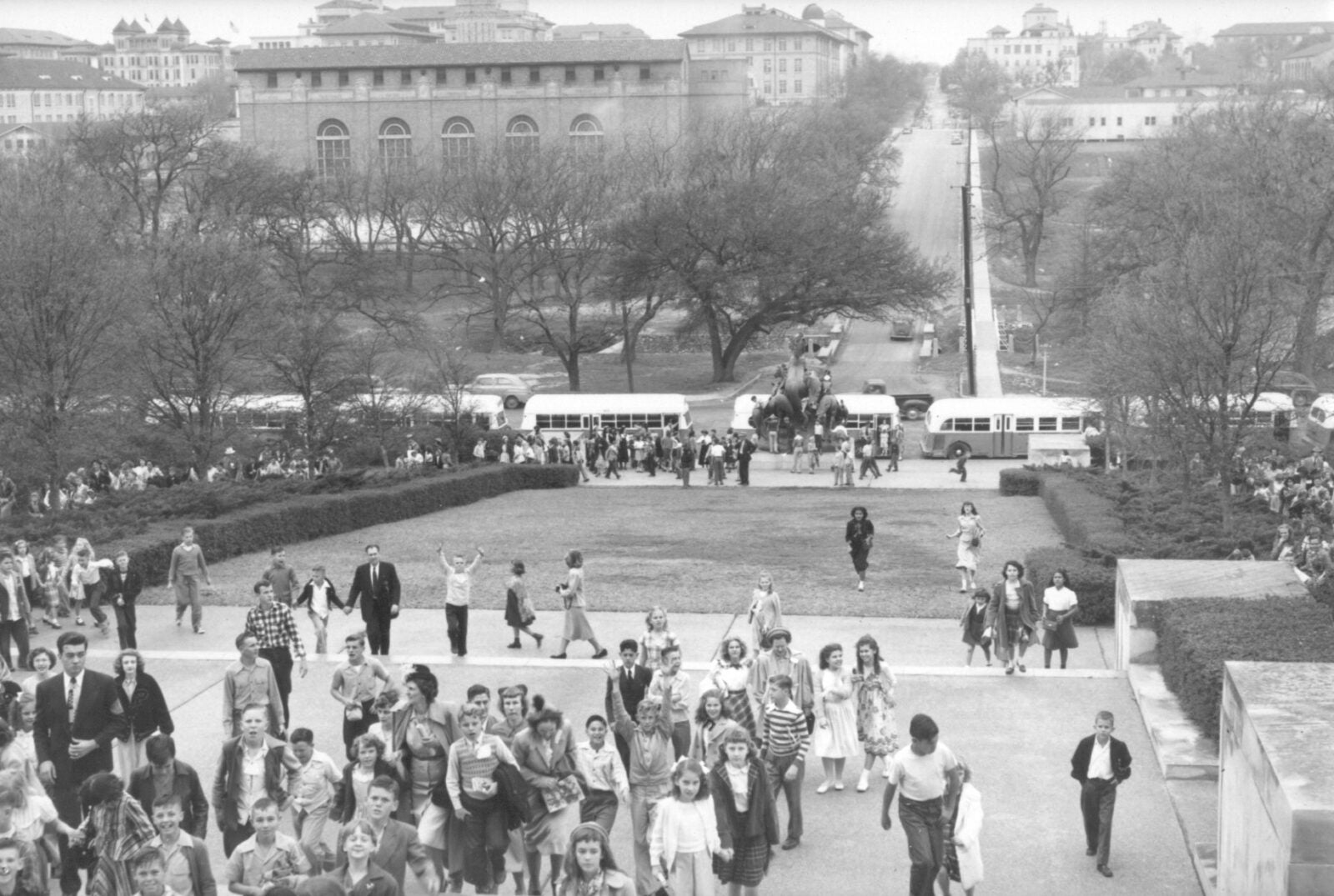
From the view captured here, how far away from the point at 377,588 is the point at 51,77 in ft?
590

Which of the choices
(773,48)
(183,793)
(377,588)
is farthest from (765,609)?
(773,48)

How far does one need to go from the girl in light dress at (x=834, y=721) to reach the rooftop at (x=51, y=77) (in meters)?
182

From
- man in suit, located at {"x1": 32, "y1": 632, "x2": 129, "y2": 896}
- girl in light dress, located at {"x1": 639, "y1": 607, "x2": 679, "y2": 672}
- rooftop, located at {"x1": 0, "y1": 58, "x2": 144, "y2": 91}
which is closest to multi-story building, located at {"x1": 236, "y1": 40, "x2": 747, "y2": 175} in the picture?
rooftop, located at {"x1": 0, "y1": 58, "x2": 144, "y2": 91}

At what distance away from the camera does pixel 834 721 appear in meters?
11.9

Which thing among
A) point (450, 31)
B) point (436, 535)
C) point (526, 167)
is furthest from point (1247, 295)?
point (450, 31)

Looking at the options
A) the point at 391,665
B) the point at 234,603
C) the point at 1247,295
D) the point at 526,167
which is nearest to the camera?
the point at 391,665

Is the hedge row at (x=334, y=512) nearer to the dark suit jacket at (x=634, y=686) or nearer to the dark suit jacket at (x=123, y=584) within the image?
the dark suit jacket at (x=123, y=584)

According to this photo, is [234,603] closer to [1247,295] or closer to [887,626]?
Result: [887,626]

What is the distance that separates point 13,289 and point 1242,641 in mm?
22353

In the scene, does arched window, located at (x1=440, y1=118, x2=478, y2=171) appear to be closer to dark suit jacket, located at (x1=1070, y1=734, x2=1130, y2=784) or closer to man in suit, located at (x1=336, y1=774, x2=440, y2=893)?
dark suit jacket, located at (x1=1070, y1=734, x2=1130, y2=784)

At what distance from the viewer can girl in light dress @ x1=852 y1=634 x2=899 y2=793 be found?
12047mm

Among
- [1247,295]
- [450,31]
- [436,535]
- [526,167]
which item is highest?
[450,31]

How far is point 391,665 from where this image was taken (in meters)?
16.1

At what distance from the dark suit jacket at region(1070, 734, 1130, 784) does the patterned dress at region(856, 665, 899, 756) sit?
163 centimetres
